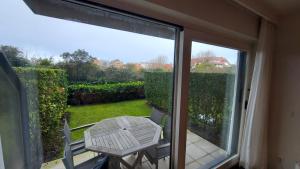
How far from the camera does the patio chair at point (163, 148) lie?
1458 mm

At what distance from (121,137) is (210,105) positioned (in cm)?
115

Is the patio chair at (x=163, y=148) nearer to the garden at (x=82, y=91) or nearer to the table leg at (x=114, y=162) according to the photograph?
the garden at (x=82, y=91)

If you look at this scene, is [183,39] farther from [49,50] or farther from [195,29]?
[49,50]

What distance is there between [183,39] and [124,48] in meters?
0.54

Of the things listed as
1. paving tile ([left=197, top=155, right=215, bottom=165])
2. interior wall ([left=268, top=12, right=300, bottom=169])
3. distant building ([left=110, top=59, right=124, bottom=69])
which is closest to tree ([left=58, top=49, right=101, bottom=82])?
distant building ([left=110, top=59, right=124, bottom=69])

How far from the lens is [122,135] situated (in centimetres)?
130

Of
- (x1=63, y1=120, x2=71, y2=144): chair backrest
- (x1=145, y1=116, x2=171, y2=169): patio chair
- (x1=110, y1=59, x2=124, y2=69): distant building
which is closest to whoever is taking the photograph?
(x1=63, y1=120, x2=71, y2=144): chair backrest

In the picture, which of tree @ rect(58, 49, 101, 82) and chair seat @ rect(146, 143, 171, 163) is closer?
tree @ rect(58, 49, 101, 82)

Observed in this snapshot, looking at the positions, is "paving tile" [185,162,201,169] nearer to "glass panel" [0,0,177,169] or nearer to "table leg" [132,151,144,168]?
"glass panel" [0,0,177,169]

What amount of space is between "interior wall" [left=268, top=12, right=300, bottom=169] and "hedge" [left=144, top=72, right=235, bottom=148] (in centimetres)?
58

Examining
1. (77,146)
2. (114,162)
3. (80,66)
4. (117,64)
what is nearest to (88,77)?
(80,66)

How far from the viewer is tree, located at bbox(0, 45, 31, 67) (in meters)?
Answer: 0.76

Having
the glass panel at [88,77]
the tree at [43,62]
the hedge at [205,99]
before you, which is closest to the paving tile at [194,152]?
the hedge at [205,99]

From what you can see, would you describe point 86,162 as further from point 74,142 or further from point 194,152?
point 194,152
